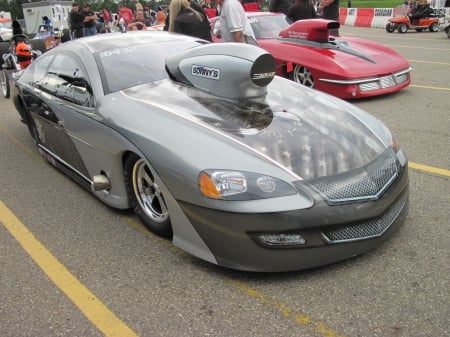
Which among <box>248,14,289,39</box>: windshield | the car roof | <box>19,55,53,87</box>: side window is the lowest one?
<box>248,14,289,39</box>: windshield

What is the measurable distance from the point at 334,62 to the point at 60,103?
398 centimetres

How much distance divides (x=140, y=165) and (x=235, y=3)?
3659mm

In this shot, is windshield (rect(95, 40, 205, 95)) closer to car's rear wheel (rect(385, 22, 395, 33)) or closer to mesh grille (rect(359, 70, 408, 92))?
mesh grille (rect(359, 70, 408, 92))

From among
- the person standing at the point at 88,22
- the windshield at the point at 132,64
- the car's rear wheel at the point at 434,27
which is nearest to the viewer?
the windshield at the point at 132,64

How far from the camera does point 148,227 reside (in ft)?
10.7

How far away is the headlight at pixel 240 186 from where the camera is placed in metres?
2.50

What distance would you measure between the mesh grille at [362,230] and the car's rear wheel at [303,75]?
4.36 meters

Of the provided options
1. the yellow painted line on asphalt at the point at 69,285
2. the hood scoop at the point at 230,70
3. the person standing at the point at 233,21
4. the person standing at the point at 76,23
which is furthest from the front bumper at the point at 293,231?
the person standing at the point at 76,23

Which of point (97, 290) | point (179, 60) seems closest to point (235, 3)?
point (179, 60)

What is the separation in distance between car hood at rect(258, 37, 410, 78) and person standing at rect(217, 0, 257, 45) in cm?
109

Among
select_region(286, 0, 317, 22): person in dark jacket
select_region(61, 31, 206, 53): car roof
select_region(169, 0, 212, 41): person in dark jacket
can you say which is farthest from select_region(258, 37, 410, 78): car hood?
select_region(61, 31, 206, 53): car roof

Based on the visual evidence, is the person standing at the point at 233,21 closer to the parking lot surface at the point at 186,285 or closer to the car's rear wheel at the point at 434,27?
the parking lot surface at the point at 186,285

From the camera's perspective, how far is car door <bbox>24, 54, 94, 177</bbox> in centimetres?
377

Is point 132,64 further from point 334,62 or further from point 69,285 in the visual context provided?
point 334,62
